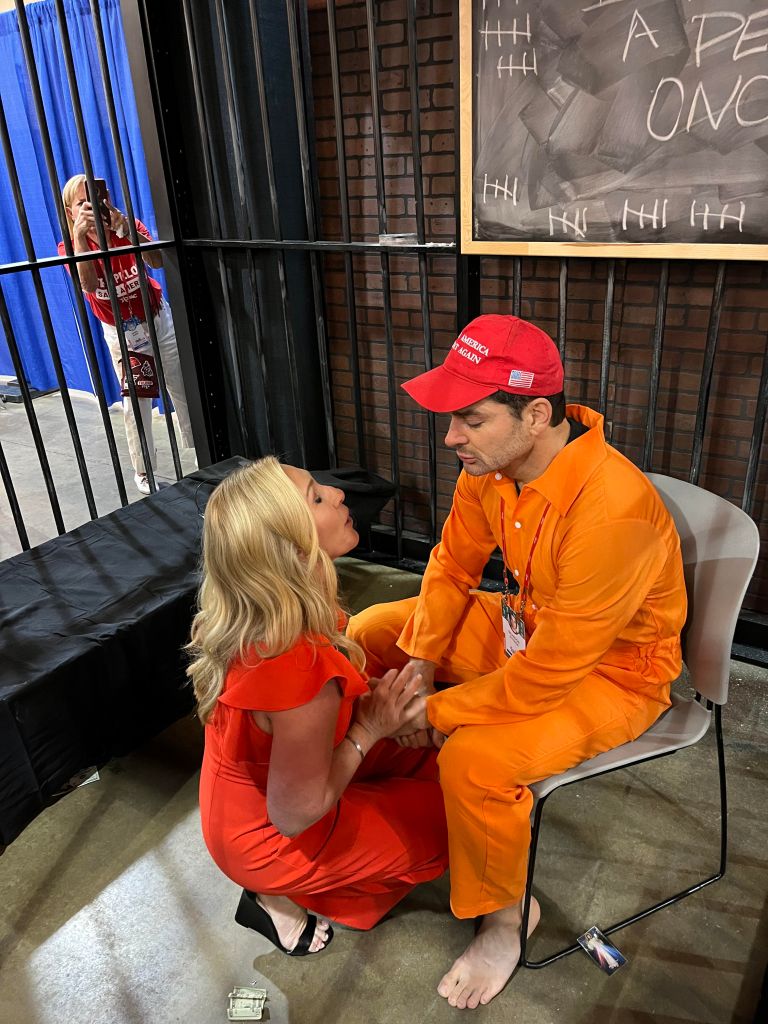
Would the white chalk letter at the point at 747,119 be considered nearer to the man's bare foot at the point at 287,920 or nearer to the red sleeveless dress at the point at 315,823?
the red sleeveless dress at the point at 315,823

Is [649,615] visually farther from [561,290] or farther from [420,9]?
[420,9]

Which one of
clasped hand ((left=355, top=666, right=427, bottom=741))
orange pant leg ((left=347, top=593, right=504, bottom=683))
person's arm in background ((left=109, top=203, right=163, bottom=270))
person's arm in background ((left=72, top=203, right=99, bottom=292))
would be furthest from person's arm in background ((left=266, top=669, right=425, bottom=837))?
person's arm in background ((left=72, top=203, right=99, bottom=292))

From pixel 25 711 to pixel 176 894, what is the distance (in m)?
0.57

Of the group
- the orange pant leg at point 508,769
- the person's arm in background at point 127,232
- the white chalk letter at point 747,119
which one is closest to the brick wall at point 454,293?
the white chalk letter at point 747,119

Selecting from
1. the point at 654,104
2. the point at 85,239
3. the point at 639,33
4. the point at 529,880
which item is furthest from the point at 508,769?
the point at 85,239

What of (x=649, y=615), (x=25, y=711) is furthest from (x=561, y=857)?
(x=25, y=711)

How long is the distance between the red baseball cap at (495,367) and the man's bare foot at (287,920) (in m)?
1.12

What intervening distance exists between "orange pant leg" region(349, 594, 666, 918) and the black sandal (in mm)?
354

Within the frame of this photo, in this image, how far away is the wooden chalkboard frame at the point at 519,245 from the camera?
195 cm

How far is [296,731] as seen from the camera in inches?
49.1

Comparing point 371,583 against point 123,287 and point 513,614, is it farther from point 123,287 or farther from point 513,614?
point 123,287

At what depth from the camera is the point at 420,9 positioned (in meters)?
2.41

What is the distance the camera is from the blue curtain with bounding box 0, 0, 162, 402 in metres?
Answer: 4.27

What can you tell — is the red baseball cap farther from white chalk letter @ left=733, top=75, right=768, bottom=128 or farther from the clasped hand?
white chalk letter @ left=733, top=75, right=768, bottom=128
